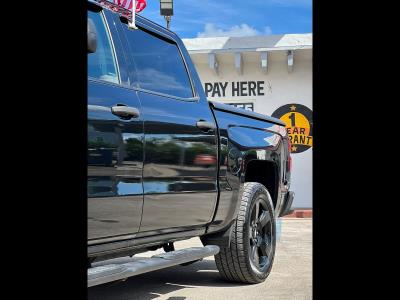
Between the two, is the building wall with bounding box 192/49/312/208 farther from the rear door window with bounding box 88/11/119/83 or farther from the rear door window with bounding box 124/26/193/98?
the rear door window with bounding box 88/11/119/83

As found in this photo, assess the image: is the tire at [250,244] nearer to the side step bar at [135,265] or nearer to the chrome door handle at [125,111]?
the side step bar at [135,265]

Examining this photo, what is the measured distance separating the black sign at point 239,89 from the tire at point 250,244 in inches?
340

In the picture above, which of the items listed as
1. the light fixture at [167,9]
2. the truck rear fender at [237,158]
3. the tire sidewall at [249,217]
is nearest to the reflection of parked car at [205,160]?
the truck rear fender at [237,158]

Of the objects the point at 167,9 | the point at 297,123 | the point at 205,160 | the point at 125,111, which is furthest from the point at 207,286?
the point at 297,123

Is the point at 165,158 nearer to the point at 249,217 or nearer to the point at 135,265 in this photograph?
the point at 135,265

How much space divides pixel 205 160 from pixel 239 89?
9818 mm

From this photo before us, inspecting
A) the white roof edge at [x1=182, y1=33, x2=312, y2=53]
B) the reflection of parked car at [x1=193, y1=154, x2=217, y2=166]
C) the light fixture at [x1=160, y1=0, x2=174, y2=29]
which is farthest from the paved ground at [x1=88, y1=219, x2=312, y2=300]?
the white roof edge at [x1=182, y1=33, x2=312, y2=53]

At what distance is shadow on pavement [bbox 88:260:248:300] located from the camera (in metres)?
4.81

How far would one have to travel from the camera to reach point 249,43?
13773 millimetres

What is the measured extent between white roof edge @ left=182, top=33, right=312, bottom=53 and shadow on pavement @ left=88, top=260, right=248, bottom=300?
7992 millimetres

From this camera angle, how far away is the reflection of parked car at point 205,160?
4203 millimetres

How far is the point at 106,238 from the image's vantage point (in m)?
3.33
